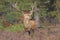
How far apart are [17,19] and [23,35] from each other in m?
6.59

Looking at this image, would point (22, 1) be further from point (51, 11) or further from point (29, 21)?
point (29, 21)

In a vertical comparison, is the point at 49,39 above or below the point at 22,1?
below

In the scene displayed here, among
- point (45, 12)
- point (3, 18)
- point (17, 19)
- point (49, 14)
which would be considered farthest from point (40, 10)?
point (3, 18)

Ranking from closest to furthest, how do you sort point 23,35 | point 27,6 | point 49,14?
point 23,35 → point 27,6 → point 49,14

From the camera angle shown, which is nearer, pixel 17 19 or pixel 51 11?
pixel 51 11

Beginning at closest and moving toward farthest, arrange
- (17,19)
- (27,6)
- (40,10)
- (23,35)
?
1. (23,35)
2. (27,6)
3. (40,10)
4. (17,19)

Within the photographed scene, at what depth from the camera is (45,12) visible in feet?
42.7

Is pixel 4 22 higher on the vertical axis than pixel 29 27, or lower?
lower

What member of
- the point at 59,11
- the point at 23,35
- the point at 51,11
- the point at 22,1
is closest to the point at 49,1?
the point at 51,11

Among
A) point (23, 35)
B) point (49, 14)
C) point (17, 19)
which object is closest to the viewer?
point (23, 35)

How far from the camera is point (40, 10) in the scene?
12.6m

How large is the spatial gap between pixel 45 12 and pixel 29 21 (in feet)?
15.8

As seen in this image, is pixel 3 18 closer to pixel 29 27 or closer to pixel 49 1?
pixel 49 1

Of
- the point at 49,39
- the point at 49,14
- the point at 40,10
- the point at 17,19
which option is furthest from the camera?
the point at 17,19
